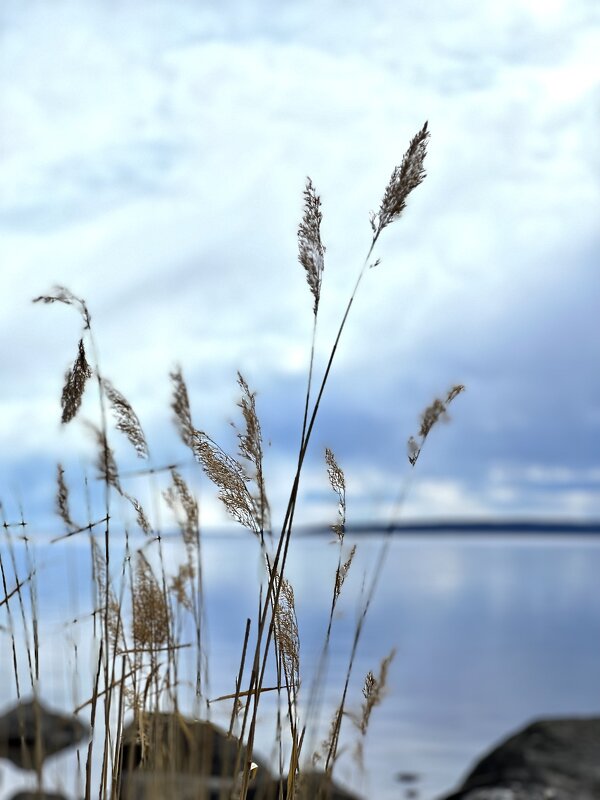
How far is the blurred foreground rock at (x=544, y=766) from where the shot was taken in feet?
13.7

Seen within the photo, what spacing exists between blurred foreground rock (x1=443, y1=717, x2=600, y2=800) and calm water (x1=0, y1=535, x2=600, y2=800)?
68 centimetres

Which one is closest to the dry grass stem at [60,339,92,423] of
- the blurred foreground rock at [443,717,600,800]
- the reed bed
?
the reed bed

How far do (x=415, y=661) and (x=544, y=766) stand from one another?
14689 mm

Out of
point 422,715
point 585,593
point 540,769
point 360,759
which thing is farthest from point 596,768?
point 585,593

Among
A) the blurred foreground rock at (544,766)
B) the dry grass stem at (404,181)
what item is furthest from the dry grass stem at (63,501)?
the blurred foreground rock at (544,766)

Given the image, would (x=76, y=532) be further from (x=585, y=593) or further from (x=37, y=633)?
(x=585, y=593)

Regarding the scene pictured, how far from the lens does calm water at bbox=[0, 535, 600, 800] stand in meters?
2.12

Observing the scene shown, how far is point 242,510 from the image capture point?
5.24ft

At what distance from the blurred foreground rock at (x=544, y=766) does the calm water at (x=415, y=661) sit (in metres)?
0.68

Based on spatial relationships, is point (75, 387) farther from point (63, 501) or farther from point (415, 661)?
point (415, 661)

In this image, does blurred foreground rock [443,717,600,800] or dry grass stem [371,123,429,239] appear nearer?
dry grass stem [371,123,429,239]

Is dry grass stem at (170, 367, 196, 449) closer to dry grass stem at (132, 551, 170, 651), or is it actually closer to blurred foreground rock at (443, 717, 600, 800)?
dry grass stem at (132, 551, 170, 651)

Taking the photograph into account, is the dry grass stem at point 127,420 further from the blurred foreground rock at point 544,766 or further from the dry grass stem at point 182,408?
the blurred foreground rock at point 544,766

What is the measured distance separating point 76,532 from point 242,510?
0.45 m
